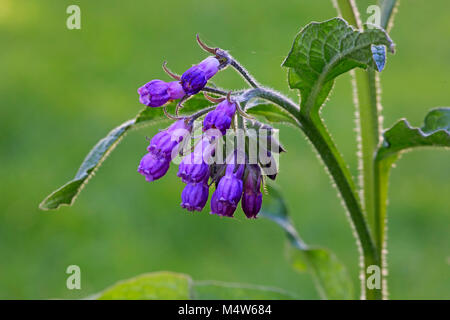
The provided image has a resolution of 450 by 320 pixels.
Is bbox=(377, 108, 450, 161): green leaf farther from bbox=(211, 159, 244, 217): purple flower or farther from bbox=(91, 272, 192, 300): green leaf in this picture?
bbox=(91, 272, 192, 300): green leaf

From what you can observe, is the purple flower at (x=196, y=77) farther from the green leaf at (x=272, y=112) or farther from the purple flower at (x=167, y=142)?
the green leaf at (x=272, y=112)

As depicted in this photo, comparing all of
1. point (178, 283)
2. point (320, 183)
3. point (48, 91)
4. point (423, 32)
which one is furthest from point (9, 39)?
point (178, 283)

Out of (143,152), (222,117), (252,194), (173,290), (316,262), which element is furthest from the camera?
(143,152)

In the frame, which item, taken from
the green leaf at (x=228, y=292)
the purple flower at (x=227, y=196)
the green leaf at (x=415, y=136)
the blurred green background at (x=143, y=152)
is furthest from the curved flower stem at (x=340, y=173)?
the blurred green background at (x=143, y=152)

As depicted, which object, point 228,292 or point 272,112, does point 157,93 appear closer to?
point 272,112

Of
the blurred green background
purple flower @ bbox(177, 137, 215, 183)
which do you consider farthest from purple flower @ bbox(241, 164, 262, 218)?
the blurred green background

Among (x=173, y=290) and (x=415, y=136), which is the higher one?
(x=415, y=136)

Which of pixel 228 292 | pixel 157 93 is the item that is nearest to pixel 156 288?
pixel 228 292
